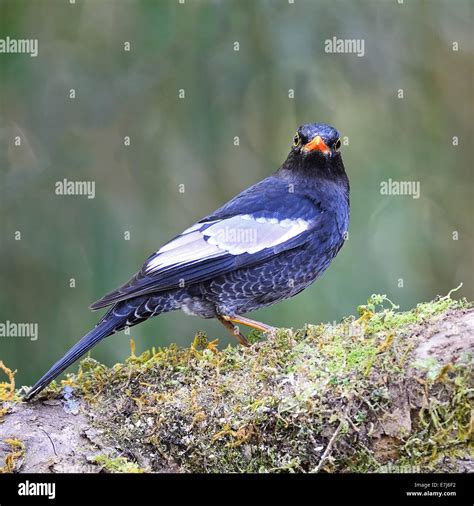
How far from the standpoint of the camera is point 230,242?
4508mm

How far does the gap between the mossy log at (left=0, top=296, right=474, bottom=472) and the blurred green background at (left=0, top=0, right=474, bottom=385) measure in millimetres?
2136

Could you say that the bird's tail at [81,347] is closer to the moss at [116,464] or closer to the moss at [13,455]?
the moss at [13,455]

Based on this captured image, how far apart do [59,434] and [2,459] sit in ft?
0.85

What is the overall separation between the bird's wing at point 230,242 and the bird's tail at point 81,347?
14cm

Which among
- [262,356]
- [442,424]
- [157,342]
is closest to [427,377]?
[442,424]

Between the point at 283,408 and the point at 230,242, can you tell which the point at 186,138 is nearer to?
the point at 230,242

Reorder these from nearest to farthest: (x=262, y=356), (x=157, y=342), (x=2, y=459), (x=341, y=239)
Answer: (x=2, y=459) → (x=262, y=356) → (x=341, y=239) → (x=157, y=342)

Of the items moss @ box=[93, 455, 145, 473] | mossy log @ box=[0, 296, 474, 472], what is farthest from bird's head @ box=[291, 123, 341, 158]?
moss @ box=[93, 455, 145, 473]

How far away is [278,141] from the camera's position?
6312mm

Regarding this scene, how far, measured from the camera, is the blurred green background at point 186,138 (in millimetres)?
5848

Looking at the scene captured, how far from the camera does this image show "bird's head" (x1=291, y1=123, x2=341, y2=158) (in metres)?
5.00

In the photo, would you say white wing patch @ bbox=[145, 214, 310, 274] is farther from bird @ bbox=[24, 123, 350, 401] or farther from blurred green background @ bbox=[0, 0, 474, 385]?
blurred green background @ bbox=[0, 0, 474, 385]

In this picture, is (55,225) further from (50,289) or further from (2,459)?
(2,459)

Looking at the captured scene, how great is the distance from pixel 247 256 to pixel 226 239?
0.17 meters
